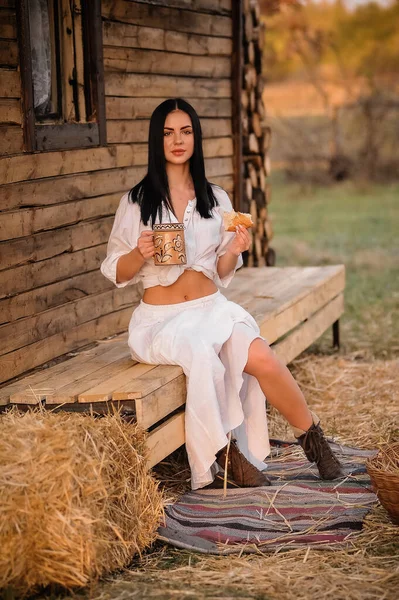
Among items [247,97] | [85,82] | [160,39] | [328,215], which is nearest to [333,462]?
[85,82]

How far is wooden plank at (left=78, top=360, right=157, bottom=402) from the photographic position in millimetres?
4340

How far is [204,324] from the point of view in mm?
4719

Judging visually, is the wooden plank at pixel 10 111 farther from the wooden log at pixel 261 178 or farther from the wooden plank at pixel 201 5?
the wooden log at pixel 261 178

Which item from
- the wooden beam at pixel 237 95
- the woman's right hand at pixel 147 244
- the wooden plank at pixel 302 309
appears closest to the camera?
the woman's right hand at pixel 147 244

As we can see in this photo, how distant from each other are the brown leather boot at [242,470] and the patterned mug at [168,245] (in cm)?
99

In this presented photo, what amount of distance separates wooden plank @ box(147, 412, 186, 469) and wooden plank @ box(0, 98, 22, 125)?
1.64 meters

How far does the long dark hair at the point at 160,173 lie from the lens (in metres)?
4.84

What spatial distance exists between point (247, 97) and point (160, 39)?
1.84m

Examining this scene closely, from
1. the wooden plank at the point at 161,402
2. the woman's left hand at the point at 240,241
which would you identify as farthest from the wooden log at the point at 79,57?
the wooden plank at the point at 161,402

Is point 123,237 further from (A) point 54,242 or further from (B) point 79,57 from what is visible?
(B) point 79,57

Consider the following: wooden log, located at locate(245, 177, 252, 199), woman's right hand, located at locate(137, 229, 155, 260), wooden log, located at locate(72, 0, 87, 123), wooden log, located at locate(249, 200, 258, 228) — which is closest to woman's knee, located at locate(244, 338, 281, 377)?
woman's right hand, located at locate(137, 229, 155, 260)

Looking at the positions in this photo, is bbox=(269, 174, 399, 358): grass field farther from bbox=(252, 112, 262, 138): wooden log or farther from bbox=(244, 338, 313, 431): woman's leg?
bbox=(244, 338, 313, 431): woman's leg

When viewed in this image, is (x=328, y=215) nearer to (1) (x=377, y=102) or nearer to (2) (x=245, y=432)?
(1) (x=377, y=102)

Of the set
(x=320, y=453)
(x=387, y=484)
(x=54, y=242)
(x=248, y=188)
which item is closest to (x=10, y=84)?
(x=54, y=242)
